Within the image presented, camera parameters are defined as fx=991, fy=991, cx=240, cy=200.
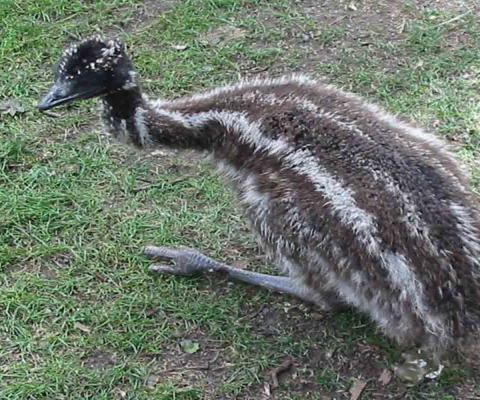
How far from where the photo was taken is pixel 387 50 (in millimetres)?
5055

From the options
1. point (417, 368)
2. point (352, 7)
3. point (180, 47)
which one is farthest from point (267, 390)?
point (352, 7)

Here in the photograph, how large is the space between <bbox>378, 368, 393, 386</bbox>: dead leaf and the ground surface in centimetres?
2

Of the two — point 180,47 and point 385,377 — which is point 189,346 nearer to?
point 385,377

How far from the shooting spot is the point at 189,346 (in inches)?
146

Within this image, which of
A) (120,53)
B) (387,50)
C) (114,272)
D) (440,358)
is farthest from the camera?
(387,50)

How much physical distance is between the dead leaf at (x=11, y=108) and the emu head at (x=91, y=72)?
106 cm

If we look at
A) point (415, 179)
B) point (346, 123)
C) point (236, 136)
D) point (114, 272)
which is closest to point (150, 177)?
point (114, 272)

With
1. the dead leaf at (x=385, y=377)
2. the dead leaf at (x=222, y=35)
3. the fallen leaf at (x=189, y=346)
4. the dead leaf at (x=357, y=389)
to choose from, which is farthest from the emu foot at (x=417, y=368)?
the dead leaf at (x=222, y=35)

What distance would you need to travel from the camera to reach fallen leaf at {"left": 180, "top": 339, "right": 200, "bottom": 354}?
3691mm

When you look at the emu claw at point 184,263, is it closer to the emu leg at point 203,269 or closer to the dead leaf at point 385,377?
the emu leg at point 203,269

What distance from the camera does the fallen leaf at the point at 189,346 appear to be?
3.69m

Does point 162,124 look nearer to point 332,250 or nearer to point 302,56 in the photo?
point 332,250

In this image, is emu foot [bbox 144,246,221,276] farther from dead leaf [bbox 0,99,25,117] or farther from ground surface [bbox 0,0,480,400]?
dead leaf [bbox 0,99,25,117]

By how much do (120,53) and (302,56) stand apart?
1545mm
